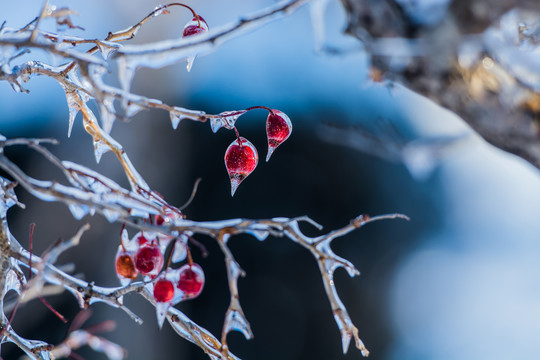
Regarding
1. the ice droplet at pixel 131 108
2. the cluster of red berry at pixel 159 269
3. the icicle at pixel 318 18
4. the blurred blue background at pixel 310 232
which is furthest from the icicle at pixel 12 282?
the blurred blue background at pixel 310 232

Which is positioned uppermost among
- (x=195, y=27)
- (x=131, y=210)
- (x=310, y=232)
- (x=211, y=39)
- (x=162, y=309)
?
(x=211, y=39)

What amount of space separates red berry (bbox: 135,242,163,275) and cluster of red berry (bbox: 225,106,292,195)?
0.67 ft

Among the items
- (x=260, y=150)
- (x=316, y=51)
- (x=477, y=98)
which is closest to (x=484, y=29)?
(x=477, y=98)

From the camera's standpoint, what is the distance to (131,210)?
0.86 metres

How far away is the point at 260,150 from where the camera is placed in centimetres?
562

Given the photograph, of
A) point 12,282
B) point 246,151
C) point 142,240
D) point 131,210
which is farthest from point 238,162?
point 12,282

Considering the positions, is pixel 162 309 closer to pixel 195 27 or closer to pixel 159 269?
pixel 159 269

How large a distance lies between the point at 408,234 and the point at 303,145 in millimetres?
1484

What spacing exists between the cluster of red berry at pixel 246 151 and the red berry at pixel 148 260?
21cm

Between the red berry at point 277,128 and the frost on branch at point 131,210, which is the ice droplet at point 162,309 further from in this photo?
the red berry at point 277,128

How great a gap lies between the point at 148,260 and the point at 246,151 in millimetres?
305

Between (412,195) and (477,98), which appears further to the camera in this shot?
(412,195)

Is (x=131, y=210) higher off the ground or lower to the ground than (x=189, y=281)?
higher

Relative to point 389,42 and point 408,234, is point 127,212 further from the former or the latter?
point 408,234
